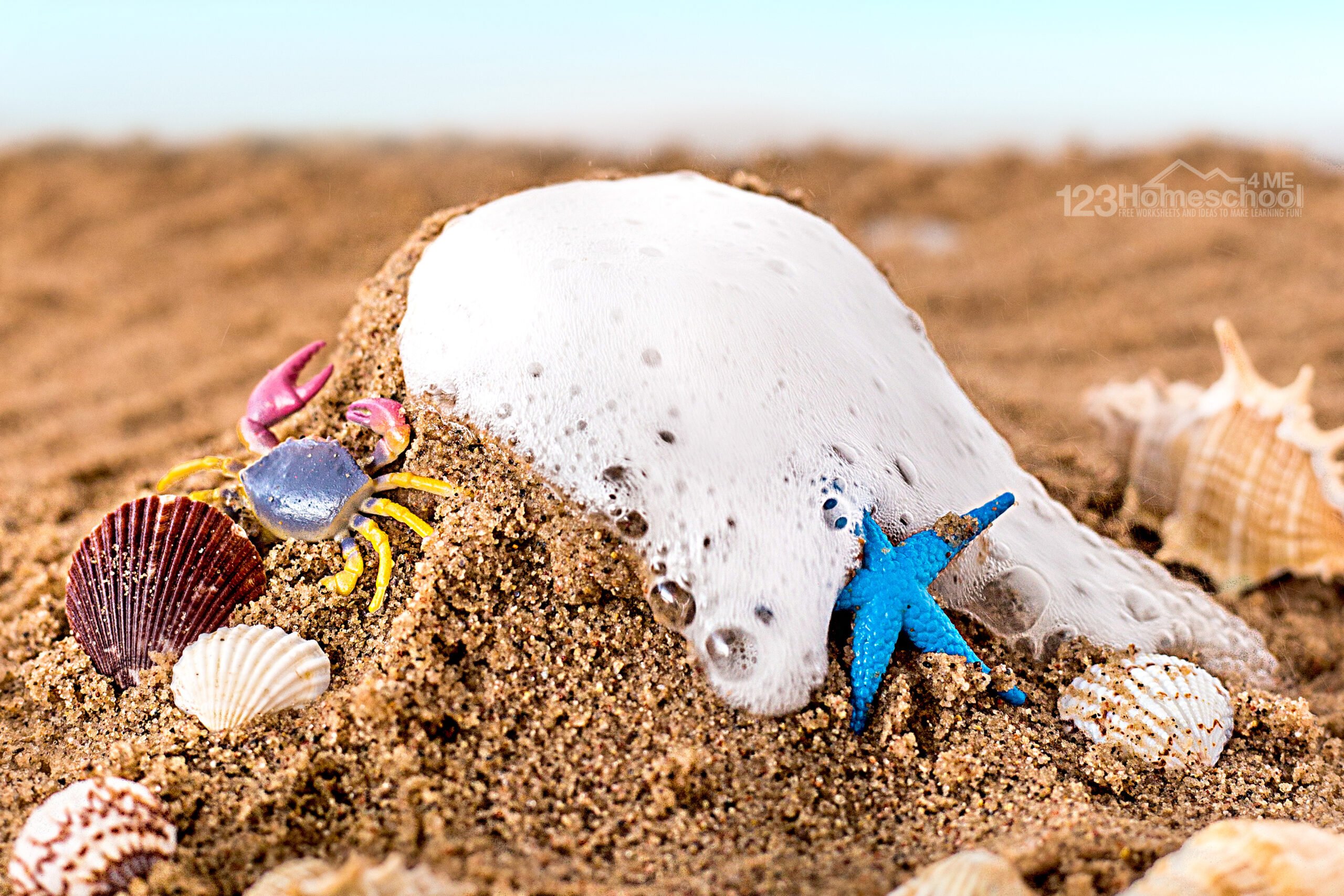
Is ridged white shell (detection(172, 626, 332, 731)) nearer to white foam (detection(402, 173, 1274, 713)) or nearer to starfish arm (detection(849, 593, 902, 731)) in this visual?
white foam (detection(402, 173, 1274, 713))

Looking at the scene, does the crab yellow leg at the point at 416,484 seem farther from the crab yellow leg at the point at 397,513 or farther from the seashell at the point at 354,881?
the seashell at the point at 354,881

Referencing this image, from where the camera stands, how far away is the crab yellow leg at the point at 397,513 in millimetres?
2180

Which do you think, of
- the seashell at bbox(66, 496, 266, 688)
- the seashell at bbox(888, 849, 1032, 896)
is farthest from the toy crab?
the seashell at bbox(888, 849, 1032, 896)

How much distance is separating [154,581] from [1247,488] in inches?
132

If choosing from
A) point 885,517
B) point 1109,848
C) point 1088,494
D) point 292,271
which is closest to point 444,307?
point 885,517

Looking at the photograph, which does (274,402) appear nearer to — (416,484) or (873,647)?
(416,484)

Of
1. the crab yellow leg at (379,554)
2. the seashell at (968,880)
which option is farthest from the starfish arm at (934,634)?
the crab yellow leg at (379,554)

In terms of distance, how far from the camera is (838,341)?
242 cm

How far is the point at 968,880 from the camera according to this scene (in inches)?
61.5

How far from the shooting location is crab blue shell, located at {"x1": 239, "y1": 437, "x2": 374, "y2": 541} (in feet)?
7.30

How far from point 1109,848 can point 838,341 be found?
1279 mm

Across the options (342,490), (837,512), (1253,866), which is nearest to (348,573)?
(342,490)

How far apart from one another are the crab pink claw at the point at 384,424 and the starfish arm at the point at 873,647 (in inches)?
45.8
